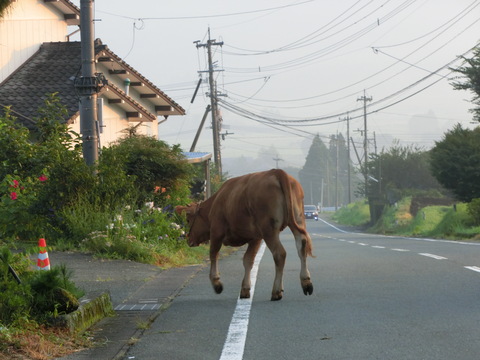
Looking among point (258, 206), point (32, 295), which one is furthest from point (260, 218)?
point (32, 295)

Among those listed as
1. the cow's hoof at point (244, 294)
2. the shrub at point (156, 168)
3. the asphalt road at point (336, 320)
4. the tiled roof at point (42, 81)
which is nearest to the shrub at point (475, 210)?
the tiled roof at point (42, 81)

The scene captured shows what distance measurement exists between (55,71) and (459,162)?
19780mm

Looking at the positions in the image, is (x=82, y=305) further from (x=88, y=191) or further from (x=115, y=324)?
(x=88, y=191)

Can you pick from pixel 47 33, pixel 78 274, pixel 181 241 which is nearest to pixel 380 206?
pixel 47 33

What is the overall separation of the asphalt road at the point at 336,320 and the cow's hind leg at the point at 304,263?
186 millimetres

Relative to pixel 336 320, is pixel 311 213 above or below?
below

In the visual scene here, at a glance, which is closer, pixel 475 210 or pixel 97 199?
pixel 97 199

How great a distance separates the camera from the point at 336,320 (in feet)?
25.7

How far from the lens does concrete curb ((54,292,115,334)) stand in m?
7.37

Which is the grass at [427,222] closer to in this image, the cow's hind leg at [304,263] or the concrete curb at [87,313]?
the cow's hind leg at [304,263]

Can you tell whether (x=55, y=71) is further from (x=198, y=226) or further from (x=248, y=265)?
(x=248, y=265)

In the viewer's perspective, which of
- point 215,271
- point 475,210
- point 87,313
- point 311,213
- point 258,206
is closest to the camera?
point 87,313

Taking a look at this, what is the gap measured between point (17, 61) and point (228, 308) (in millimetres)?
23641

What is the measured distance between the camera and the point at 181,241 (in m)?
18.0
